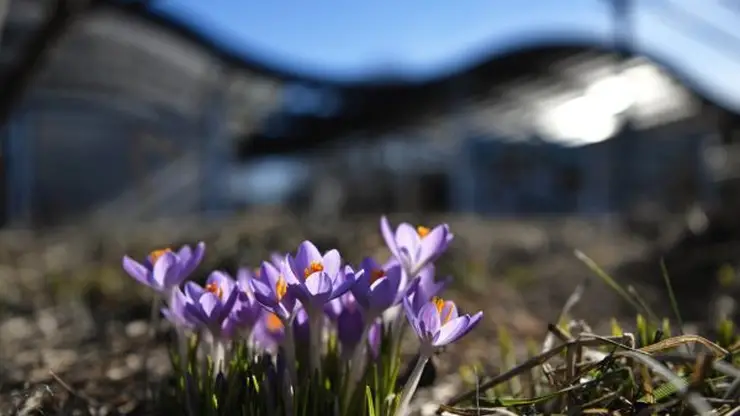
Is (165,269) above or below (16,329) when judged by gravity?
above

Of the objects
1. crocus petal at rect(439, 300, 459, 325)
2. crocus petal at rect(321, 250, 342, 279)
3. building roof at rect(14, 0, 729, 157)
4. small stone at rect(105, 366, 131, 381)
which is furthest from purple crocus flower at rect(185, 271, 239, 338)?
building roof at rect(14, 0, 729, 157)

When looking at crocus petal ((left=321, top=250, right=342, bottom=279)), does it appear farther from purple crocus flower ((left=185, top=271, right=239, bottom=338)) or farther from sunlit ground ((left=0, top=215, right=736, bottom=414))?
sunlit ground ((left=0, top=215, right=736, bottom=414))

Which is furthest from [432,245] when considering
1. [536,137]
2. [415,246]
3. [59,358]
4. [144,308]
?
[536,137]

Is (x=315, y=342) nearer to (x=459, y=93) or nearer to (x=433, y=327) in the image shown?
(x=433, y=327)

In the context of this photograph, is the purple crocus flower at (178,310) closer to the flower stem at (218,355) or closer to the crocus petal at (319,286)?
the flower stem at (218,355)

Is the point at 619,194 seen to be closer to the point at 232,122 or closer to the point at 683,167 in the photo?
the point at 683,167

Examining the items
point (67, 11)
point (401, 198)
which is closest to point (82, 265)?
point (67, 11)

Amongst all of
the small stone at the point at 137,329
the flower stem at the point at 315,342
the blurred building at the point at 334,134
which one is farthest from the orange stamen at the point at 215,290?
the blurred building at the point at 334,134
